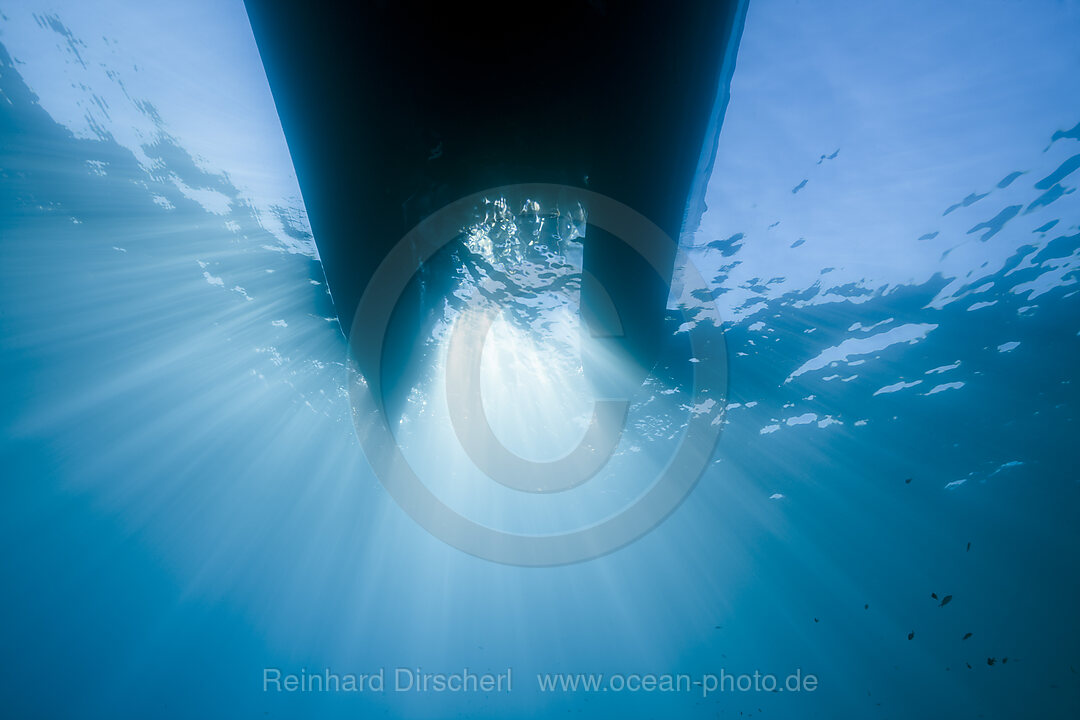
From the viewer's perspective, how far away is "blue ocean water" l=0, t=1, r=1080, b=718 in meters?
5.73

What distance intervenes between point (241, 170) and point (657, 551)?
2824 cm

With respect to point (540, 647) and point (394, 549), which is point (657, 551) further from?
point (540, 647)

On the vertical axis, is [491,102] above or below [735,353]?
below

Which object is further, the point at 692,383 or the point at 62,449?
the point at 62,449

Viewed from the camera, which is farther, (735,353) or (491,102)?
(735,353)

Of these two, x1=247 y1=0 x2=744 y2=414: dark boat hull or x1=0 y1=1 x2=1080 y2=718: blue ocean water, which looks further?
x1=0 y1=1 x2=1080 y2=718: blue ocean water

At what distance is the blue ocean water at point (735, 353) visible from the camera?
573cm

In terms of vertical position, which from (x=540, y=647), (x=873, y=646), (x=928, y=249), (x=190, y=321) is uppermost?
(x=190, y=321)

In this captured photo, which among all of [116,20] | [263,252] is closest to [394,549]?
[263,252]

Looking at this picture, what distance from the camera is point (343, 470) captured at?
1962 centimetres

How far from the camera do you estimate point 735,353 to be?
10.7 meters

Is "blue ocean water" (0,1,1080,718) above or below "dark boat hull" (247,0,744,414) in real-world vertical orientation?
above

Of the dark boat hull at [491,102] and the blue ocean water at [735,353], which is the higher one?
the blue ocean water at [735,353]

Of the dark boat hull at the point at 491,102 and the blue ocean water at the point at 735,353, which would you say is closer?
the dark boat hull at the point at 491,102
